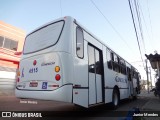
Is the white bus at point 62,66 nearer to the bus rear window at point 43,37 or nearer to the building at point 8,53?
the bus rear window at point 43,37

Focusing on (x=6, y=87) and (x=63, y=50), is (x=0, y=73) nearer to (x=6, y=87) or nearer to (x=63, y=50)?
(x=6, y=87)

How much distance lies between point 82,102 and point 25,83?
81.1 inches

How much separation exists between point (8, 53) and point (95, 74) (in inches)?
623

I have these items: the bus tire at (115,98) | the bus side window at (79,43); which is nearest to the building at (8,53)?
the bus tire at (115,98)

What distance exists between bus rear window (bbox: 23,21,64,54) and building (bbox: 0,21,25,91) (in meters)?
13.3

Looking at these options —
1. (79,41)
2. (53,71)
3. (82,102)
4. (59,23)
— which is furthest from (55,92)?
(59,23)

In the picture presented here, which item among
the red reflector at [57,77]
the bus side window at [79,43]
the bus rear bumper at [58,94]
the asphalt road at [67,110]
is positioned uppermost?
the bus side window at [79,43]

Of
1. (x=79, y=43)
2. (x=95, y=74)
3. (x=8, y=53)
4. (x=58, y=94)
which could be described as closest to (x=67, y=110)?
(x=95, y=74)

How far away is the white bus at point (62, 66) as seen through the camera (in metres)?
4.75

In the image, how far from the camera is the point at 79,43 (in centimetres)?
558

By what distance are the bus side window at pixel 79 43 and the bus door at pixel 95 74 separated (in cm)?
64

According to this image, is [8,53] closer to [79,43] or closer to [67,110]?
[67,110]

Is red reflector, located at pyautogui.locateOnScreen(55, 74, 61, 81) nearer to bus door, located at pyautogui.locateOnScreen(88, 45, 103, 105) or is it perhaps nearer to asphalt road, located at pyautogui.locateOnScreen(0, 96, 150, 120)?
asphalt road, located at pyautogui.locateOnScreen(0, 96, 150, 120)

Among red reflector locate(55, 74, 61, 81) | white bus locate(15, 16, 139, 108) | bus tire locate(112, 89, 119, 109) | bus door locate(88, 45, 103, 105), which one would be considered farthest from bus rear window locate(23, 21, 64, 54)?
bus tire locate(112, 89, 119, 109)
